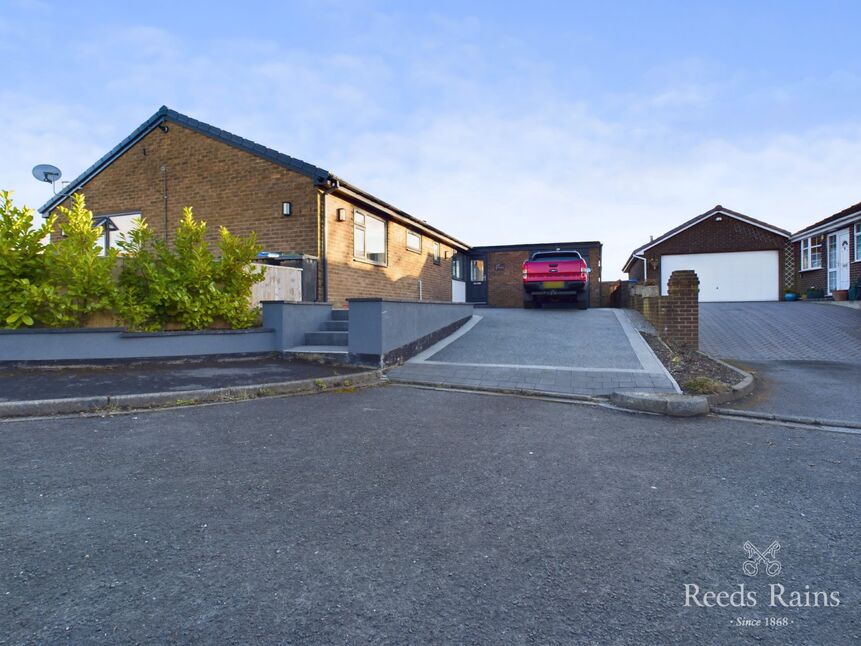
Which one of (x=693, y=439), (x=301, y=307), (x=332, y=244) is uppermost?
(x=332, y=244)

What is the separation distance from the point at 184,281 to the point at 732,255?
79.6ft

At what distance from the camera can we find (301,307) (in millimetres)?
9695

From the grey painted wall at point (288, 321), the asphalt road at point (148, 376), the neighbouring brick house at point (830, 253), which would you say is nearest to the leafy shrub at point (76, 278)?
the asphalt road at point (148, 376)

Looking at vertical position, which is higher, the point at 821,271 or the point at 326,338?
the point at 821,271

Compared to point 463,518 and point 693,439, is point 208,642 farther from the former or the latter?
point 693,439

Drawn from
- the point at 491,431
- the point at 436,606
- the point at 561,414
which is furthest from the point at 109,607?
the point at 561,414

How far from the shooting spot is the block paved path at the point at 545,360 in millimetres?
7027

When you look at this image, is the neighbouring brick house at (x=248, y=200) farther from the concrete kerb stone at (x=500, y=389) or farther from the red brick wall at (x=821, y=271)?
the red brick wall at (x=821, y=271)

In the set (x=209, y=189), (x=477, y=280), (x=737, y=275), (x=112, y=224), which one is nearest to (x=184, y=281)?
(x=209, y=189)

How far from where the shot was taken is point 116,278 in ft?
28.1

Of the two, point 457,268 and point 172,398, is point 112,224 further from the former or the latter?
point 457,268

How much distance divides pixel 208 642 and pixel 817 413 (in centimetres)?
665

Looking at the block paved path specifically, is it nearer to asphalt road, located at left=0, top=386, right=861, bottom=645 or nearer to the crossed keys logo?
asphalt road, located at left=0, top=386, right=861, bottom=645

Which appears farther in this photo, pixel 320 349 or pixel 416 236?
pixel 416 236
